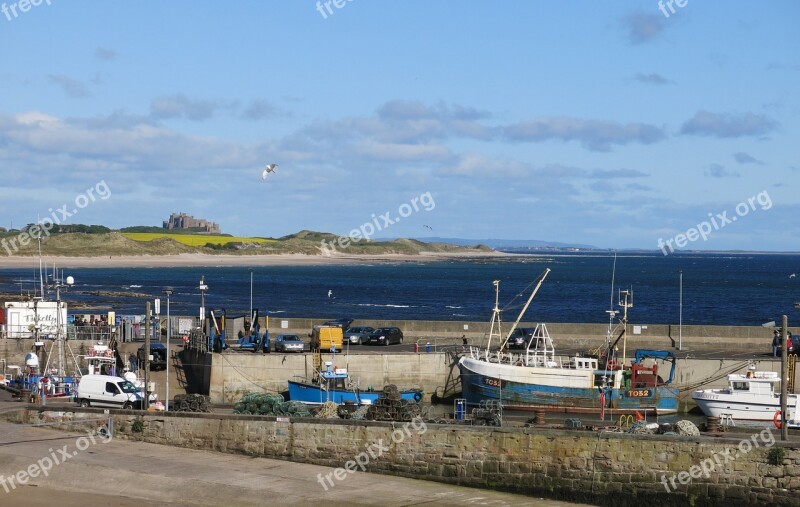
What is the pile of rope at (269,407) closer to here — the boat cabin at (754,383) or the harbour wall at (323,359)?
the harbour wall at (323,359)

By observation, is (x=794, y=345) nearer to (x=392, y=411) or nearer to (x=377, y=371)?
(x=377, y=371)

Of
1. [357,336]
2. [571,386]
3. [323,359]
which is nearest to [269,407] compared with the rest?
[323,359]

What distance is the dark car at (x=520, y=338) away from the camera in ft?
173

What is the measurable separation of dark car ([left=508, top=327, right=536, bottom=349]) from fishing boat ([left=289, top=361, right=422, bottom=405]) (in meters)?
10.9

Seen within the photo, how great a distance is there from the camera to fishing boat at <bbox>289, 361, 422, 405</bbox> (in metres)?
40.9

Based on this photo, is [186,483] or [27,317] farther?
[27,317]

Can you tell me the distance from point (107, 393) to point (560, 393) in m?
19.3

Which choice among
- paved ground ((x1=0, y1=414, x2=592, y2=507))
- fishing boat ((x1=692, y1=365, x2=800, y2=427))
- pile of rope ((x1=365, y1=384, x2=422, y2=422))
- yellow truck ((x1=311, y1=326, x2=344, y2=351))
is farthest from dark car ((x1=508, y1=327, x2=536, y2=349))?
paved ground ((x1=0, y1=414, x2=592, y2=507))

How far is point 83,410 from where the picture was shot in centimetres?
3206

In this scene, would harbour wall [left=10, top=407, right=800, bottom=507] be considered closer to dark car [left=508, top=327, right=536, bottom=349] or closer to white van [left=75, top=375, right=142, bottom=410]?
white van [left=75, top=375, right=142, bottom=410]

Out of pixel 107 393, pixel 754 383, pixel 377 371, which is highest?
pixel 107 393

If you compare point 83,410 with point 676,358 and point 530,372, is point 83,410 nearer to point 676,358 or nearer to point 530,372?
point 530,372

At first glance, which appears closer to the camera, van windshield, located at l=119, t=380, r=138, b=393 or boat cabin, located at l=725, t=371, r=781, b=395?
van windshield, located at l=119, t=380, r=138, b=393

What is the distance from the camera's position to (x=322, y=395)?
41.2m
